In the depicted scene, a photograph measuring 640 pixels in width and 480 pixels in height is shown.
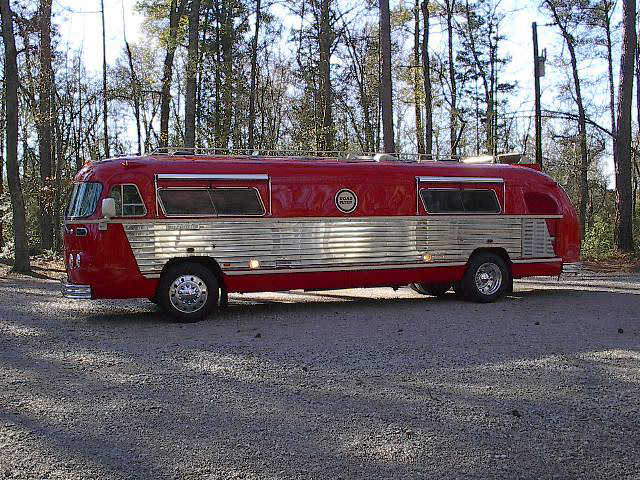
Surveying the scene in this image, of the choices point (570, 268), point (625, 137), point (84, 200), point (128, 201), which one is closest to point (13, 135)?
point (84, 200)

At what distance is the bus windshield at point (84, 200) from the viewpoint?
34.5 ft

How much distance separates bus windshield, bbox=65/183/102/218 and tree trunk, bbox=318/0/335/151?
17.1 metres

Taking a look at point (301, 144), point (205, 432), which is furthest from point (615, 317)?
point (301, 144)

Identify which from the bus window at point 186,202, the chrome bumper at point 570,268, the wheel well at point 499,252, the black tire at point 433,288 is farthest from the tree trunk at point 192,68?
the chrome bumper at point 570,268

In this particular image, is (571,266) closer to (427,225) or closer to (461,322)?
(427,225)

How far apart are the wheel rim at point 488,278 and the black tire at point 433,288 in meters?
0.94

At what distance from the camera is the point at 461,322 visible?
10.4m

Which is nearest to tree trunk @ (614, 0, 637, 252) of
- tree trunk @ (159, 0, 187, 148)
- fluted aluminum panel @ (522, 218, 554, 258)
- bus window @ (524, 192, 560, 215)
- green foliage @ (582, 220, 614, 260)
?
green foliage @ (582, 220, 614, 260)

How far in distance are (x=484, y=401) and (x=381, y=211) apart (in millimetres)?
6659

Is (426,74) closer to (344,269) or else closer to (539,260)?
(539,260)

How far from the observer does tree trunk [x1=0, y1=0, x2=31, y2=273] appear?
64.6 ft

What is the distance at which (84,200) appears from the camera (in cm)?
1072

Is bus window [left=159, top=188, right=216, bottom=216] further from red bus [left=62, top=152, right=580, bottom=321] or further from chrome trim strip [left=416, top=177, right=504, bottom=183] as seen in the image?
chrome trim strip [left=416, top=177, right=504, bottom=183]

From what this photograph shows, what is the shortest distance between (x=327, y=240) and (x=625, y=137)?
15970 millimetres
